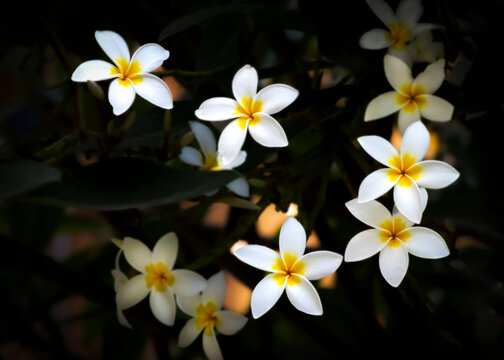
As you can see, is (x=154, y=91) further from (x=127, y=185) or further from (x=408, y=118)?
(x=408, y=118)

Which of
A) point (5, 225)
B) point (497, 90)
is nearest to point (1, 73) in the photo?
point (5, 225)

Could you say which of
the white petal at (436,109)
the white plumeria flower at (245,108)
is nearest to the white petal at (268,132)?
the white plumeria flower at (245,108)

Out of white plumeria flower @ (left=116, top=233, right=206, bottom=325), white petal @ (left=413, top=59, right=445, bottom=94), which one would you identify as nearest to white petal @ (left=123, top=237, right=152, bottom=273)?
white plumeria flower @ (left=116, top=233, right=206, bottom=325)

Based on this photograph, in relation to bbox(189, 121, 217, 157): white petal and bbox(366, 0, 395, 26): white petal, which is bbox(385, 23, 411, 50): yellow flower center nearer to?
bbox(366, 0, 395, 26): white petal

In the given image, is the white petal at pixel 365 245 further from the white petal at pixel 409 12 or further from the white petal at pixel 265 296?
the white petal at pixel 409 12

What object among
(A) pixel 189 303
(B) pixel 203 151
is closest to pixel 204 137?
(B) pixel 203 151

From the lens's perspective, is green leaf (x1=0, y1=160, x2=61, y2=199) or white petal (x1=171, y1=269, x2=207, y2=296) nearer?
green leaf (x1=0, y1=160, x2=61, y2=199)

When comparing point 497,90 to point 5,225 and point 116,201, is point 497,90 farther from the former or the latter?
point 5,225

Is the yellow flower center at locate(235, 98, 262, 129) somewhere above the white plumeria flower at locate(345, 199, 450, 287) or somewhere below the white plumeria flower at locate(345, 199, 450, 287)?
above
